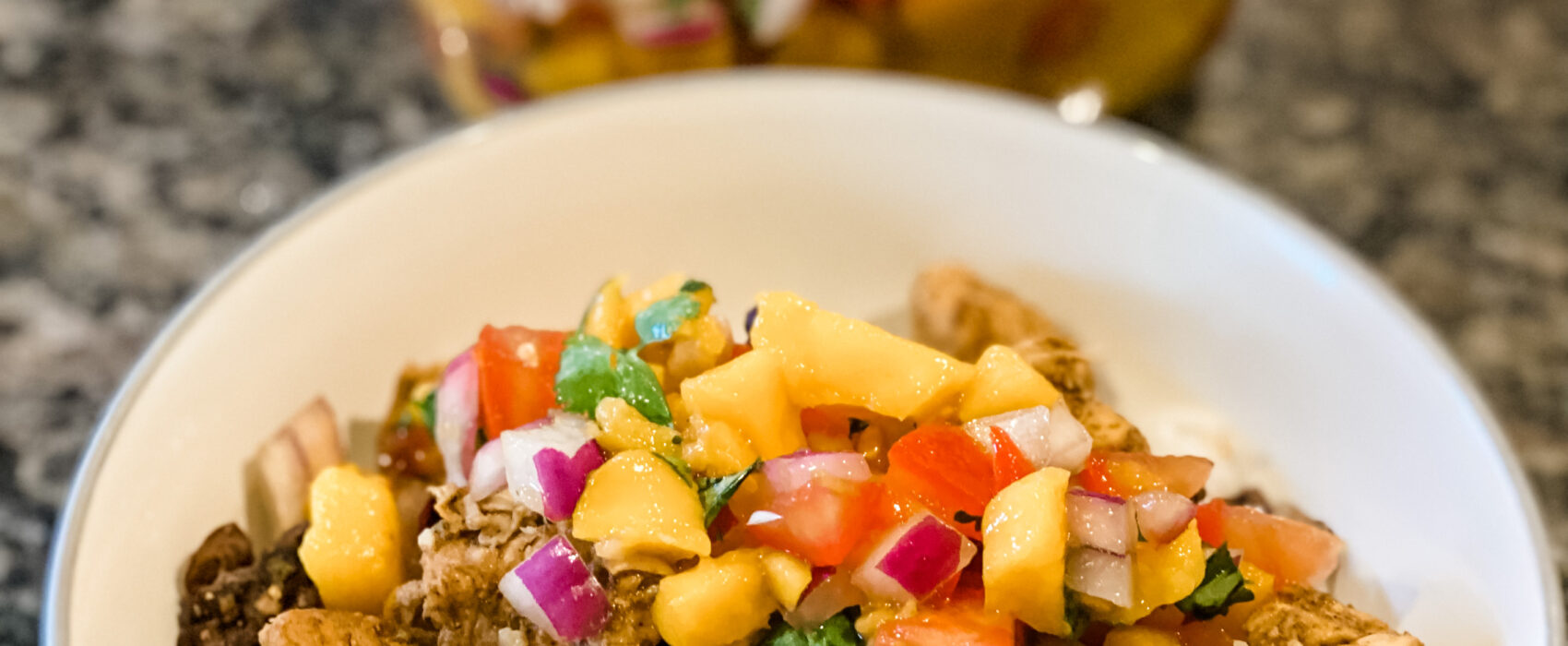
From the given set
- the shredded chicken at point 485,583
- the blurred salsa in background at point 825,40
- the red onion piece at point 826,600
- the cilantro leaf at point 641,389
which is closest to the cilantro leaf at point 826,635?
the red onion piece at point 826,600

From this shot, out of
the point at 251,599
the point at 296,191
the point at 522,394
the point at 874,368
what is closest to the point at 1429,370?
the point at 874,368

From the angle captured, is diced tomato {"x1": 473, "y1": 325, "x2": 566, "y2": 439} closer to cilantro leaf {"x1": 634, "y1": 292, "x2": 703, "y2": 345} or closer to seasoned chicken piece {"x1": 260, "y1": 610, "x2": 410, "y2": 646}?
cilantro leaf {"x1": 634, "y1": 292, "x2": 703, "y2": 345}

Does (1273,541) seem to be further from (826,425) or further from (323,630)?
(323,630)

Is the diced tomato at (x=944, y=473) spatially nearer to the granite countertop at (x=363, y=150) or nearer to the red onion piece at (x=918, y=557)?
the red onion piece at (x=918, y=557)

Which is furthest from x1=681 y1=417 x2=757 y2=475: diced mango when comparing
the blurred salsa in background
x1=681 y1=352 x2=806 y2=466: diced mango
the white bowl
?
the blurred salsa in background

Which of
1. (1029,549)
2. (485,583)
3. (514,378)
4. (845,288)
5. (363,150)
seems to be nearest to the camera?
(1029,549)

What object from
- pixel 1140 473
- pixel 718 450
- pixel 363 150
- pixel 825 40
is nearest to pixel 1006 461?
pixel 1140 473

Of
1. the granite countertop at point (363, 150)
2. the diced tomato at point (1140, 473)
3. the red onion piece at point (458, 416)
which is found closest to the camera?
the diced tomato at point (1140, 473)
